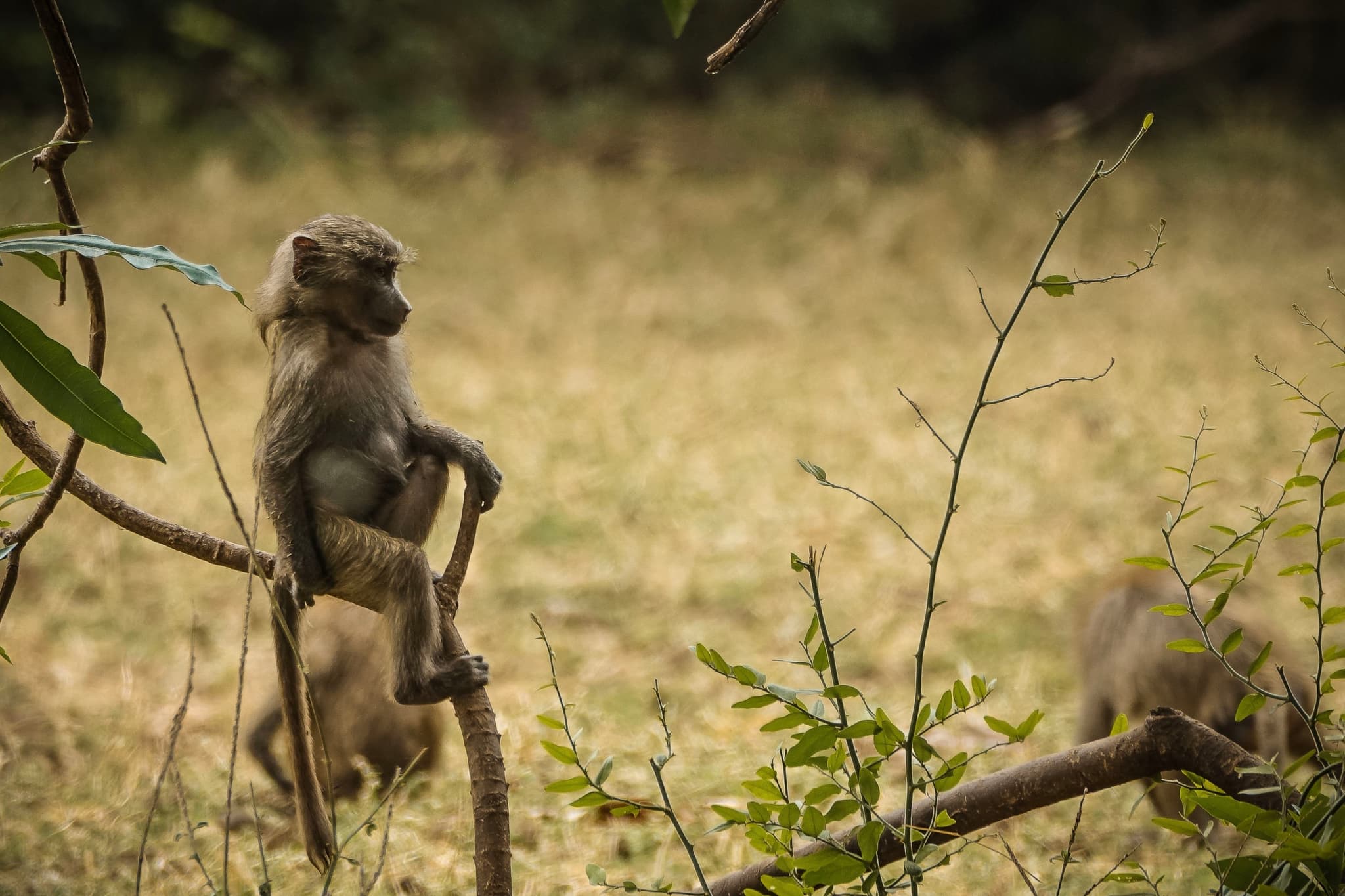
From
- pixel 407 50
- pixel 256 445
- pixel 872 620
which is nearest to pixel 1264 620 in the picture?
pixel 872 620

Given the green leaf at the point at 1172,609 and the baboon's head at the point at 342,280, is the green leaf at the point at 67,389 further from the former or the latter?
the green leaf at the point at 1172,609

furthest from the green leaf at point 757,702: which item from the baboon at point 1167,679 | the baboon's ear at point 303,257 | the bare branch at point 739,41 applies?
the baboon at point 1167,679

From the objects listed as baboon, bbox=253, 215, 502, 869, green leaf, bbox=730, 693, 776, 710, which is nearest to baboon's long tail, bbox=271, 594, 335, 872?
baboon, bbox=253, 215, 502, 869

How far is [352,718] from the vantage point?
2.71m

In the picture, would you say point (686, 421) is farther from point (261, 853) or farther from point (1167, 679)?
point (261, 853)

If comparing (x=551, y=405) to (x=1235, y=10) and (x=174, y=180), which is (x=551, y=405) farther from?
(x=1235, y=10)

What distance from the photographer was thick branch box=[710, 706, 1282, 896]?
152cm

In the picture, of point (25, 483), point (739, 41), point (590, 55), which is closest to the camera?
point (739, 41)

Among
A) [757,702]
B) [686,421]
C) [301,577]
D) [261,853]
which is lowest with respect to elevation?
[261,853]

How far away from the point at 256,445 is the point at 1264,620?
2149 millimetres

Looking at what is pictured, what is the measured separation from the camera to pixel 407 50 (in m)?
9.73

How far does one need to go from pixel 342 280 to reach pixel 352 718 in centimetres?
121

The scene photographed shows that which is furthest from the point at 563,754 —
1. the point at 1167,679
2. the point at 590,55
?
the point at 590,55

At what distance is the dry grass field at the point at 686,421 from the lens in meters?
2.80
